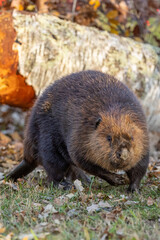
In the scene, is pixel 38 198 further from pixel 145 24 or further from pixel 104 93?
pixel 145 24

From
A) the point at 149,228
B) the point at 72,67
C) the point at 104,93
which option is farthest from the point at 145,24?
the point at 149,228

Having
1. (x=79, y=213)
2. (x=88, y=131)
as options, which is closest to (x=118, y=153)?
(x=88, y=131)

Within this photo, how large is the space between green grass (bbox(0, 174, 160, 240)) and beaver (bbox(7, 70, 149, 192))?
0.37m

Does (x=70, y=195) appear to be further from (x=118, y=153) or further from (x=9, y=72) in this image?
(x=9, y=72)

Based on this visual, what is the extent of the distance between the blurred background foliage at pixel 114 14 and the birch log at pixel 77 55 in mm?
1727

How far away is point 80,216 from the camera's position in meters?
3.36

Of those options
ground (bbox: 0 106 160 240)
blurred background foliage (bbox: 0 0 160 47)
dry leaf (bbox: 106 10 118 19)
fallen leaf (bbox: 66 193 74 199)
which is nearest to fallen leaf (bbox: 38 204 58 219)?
ground (bbox: 0 106 160 240)

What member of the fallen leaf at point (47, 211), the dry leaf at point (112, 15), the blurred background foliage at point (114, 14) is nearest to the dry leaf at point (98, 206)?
the fallen leaf at point (47, 211)

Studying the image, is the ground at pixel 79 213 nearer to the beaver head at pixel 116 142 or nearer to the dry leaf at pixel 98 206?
the dry leaf at pixel 98 206

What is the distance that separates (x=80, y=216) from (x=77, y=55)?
377cm

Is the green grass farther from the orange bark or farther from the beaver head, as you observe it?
the orange bark

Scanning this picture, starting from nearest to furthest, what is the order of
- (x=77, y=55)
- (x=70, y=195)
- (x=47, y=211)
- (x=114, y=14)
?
(x=47, y=211) → (x=70, y=195) → (x=77, y=55) → (x=114, y=14)

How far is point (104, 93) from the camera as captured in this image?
14.9 feet

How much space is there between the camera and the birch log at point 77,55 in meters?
6.32
